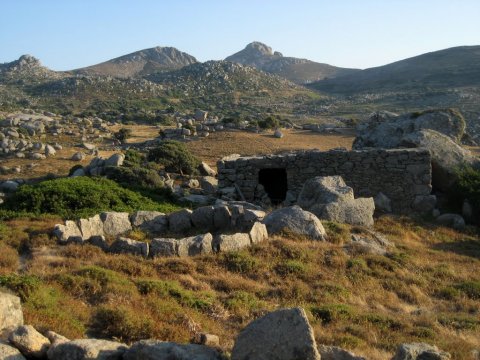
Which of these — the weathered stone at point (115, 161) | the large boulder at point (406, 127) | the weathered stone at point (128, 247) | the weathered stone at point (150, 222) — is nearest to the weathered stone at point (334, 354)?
the weathered stone at point (128, 247)

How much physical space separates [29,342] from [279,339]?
2726mm

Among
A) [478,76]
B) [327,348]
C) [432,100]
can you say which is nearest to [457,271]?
[327,348]

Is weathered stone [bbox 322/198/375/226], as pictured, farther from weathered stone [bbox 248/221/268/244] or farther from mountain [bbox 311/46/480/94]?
mountain [bbox 311/46/480/94]

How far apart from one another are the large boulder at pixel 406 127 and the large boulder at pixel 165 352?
1603 centimetres

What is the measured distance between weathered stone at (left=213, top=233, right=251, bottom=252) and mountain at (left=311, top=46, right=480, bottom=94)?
93624 mm

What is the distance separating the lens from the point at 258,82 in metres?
98.6

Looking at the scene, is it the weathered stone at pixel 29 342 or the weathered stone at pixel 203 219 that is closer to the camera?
the weathered stone at pixel 29 342

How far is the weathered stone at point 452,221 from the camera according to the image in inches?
621

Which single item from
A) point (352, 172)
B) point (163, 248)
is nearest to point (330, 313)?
point (163, 248)

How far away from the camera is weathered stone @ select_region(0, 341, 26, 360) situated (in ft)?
17.5

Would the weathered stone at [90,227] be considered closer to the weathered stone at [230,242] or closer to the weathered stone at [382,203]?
the weathered stone at [230,242]

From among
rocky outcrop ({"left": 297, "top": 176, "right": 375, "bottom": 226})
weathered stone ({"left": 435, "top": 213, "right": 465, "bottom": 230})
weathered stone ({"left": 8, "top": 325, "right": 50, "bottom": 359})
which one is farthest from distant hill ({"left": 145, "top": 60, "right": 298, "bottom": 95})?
weathered stone ({"left": 8, "top": 325, "right": 50, "bottom": 359})

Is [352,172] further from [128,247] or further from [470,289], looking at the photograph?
[128,247]

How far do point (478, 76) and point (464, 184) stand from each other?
314 feet
